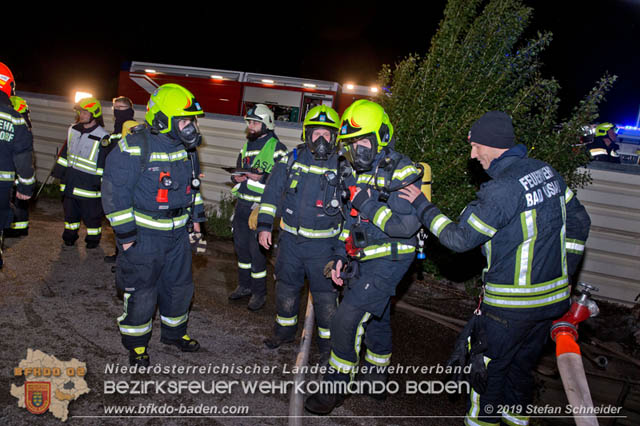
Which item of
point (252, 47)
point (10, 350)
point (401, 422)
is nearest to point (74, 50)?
point (252, 47)

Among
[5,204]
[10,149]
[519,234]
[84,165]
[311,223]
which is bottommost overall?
[5,204]

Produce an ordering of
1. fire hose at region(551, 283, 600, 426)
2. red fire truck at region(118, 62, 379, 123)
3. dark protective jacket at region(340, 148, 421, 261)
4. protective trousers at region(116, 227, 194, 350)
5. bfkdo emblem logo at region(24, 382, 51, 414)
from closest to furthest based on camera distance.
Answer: fire hose at region(551, 283, 600, 426) < bfkdo emblem logo at region(24, 382, 51, 414) < dark protective jacket at region(340, 148, 421, 261) < protective trousers at region(116, 227, 194, 350) < red fire truck at region(118, 62, 379, 123)

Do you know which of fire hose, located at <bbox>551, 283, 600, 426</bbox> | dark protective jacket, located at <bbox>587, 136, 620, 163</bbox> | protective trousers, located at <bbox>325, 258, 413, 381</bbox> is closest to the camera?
fire hose, located at <bbox>551, 283, 600, 426</bbox>

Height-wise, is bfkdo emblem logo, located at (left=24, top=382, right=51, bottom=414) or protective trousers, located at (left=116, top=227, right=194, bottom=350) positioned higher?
protective trousers, located at (left=116, top=227, right=194, bottom=350)

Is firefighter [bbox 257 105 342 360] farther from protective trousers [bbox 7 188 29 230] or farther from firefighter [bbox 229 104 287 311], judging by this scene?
protective trousers [bbox 7 188 29 230]

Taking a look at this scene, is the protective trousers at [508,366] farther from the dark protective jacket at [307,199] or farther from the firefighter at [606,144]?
the firefighter at [606,144]

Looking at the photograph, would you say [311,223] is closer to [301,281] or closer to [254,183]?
[301,281]

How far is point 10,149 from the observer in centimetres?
448

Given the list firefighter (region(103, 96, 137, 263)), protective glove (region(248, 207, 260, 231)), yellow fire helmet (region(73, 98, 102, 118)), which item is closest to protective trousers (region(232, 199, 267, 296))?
protective glove (region(248, 207, 260, 231))

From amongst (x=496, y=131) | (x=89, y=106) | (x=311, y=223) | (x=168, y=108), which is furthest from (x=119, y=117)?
(x=496, y=131)

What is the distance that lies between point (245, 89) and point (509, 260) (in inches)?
441

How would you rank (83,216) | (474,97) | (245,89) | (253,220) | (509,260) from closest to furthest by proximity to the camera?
(509,260) → (253,220) → (474,97) → (83,216) → (245,89)

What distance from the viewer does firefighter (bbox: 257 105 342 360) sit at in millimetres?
3988

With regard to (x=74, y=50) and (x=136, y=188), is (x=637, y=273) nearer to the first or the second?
(x=136, y=188)
